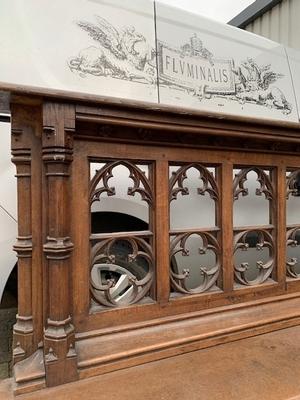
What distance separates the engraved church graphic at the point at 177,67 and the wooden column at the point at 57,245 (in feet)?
2.15

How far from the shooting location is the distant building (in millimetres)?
3756

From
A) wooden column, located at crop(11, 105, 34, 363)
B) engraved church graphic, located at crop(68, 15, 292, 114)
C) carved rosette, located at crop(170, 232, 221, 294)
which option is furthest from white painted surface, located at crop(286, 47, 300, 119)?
wooden column, located at crop(11, 105, 34, 363)

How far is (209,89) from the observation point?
1969mm

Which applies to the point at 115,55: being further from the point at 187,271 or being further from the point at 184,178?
the point at 187,271

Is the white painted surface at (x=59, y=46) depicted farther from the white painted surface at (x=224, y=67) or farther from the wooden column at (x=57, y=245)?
the wooden column at (x=57, y=245)

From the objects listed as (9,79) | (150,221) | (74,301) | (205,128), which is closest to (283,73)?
(205,128)

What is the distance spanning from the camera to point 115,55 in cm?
168

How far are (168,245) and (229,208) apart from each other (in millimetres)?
349

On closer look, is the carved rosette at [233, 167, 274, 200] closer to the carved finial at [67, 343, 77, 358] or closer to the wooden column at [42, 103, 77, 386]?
the wooden column at [42, 103, 77, 386]

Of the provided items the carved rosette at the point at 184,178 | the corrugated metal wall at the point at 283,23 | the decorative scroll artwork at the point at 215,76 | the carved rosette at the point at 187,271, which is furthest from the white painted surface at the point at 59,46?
the corrugated metal wall at the point at 283,23

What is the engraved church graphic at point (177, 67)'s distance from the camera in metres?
1.65

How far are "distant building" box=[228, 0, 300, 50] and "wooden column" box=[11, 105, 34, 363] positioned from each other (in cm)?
378

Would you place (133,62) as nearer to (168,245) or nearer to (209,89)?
(209,89)

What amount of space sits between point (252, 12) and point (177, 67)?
3266mm
